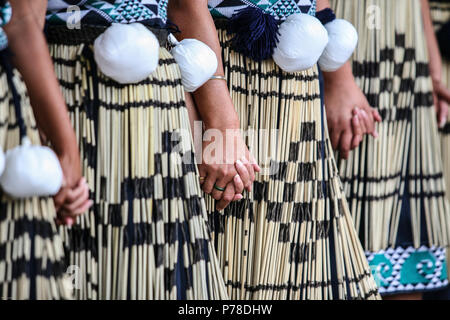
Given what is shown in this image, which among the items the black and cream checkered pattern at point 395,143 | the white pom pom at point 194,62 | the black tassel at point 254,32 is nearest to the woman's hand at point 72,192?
the white pom pom at point 194,62

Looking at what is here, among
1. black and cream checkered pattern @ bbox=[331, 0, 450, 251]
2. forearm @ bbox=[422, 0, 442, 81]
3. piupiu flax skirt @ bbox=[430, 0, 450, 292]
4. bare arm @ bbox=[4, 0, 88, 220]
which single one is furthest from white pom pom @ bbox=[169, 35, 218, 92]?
piupiu flax skirt @ bbox=[430, 0, 450, 292]

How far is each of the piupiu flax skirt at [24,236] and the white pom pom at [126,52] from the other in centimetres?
17

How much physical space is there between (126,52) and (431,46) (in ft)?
4.43

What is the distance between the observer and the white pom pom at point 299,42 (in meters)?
1.60

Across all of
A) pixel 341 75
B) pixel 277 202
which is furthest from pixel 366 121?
pixel 277 202

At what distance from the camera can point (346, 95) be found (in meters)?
1.93

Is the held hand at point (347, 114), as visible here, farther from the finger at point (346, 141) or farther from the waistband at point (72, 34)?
the waistband at point (72, 34)

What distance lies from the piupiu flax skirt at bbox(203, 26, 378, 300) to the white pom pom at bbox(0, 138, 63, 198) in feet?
1.84

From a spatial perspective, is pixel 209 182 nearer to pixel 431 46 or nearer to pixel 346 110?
pixel 346 110

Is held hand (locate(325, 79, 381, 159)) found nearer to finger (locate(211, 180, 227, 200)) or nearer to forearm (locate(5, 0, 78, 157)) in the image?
finger (locate(211, 180, 227, 200))

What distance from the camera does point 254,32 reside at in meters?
1.59

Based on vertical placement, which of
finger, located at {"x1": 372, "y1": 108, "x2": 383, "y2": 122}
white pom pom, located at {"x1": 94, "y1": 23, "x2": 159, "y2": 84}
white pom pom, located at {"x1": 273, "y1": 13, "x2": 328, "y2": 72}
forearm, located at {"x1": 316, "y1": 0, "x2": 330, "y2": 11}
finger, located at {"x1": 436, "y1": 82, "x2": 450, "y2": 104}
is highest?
forearm, located at {"x1": 316, "y1": 0, "x2": 330, "y2": 11}

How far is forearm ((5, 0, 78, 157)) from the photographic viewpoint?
1.22m
